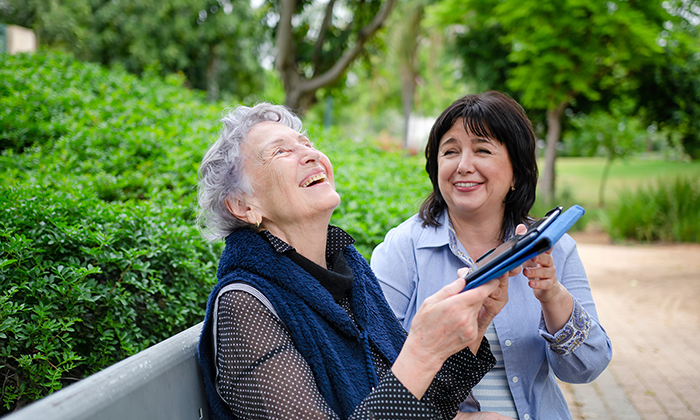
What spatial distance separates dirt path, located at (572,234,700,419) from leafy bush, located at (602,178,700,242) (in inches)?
38.1

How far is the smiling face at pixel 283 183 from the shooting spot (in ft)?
5.90

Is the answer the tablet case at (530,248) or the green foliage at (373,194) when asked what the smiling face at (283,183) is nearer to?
the green foliage at (373,194)

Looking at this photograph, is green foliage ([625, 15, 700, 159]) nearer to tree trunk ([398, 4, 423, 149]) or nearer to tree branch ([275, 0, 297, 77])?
tree trunk ([398, 4, 423, 149])

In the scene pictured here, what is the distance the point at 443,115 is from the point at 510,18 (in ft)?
37.8

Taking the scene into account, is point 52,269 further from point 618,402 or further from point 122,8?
point 122,8

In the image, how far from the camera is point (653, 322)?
649 cm

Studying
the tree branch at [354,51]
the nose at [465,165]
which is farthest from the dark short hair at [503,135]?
the tree branch at [354,51]

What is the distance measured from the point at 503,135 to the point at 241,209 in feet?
3.91

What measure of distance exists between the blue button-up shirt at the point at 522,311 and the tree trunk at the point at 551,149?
14.3 metres

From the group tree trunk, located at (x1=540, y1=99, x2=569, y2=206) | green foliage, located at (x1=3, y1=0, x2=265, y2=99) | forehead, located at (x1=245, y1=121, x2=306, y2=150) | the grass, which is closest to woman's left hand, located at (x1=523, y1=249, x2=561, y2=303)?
forehead, located at (x1=245, y1=121, x2=306, y2=150)

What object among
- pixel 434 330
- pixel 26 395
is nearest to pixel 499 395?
pixel 434 330

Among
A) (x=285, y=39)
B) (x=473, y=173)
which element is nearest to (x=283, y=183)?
(x=473, y=173)

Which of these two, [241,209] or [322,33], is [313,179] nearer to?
[241,209]

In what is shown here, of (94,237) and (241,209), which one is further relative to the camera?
(94,237)
